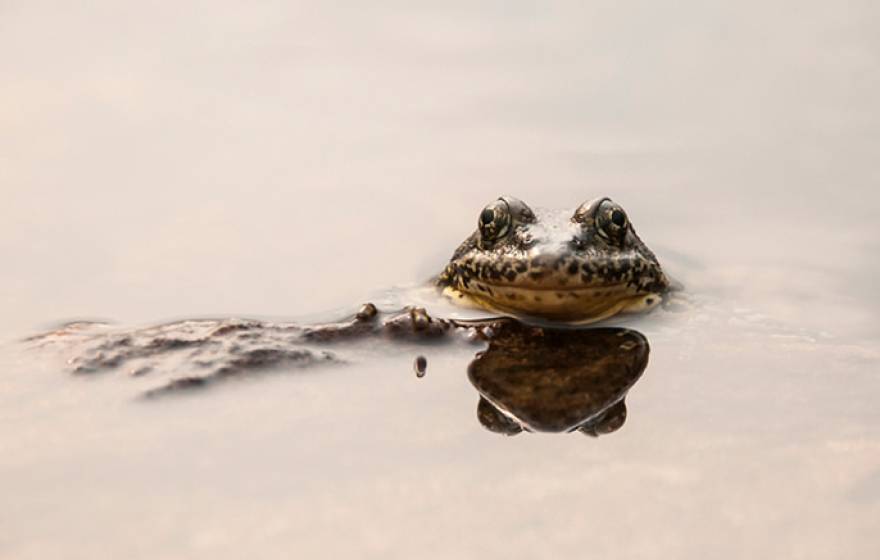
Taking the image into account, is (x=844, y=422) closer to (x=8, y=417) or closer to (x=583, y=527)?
(x=583, y=527)

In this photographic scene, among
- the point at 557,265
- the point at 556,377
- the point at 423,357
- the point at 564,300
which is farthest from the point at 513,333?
the point at 556,377

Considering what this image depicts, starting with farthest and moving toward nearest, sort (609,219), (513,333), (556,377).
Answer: (609,219) → (513,333) → (556,377)

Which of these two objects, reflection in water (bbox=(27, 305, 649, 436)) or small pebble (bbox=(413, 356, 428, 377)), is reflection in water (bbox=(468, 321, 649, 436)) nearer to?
reflection in water (bbox=(27, 305, 649, 436))

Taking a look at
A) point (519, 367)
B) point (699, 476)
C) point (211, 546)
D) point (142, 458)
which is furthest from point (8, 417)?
point (699, 476)

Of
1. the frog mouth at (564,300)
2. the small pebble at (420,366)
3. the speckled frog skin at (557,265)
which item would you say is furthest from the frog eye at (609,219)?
the small pebble at (420,366)

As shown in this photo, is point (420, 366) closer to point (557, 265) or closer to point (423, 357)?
point (423, 357)
